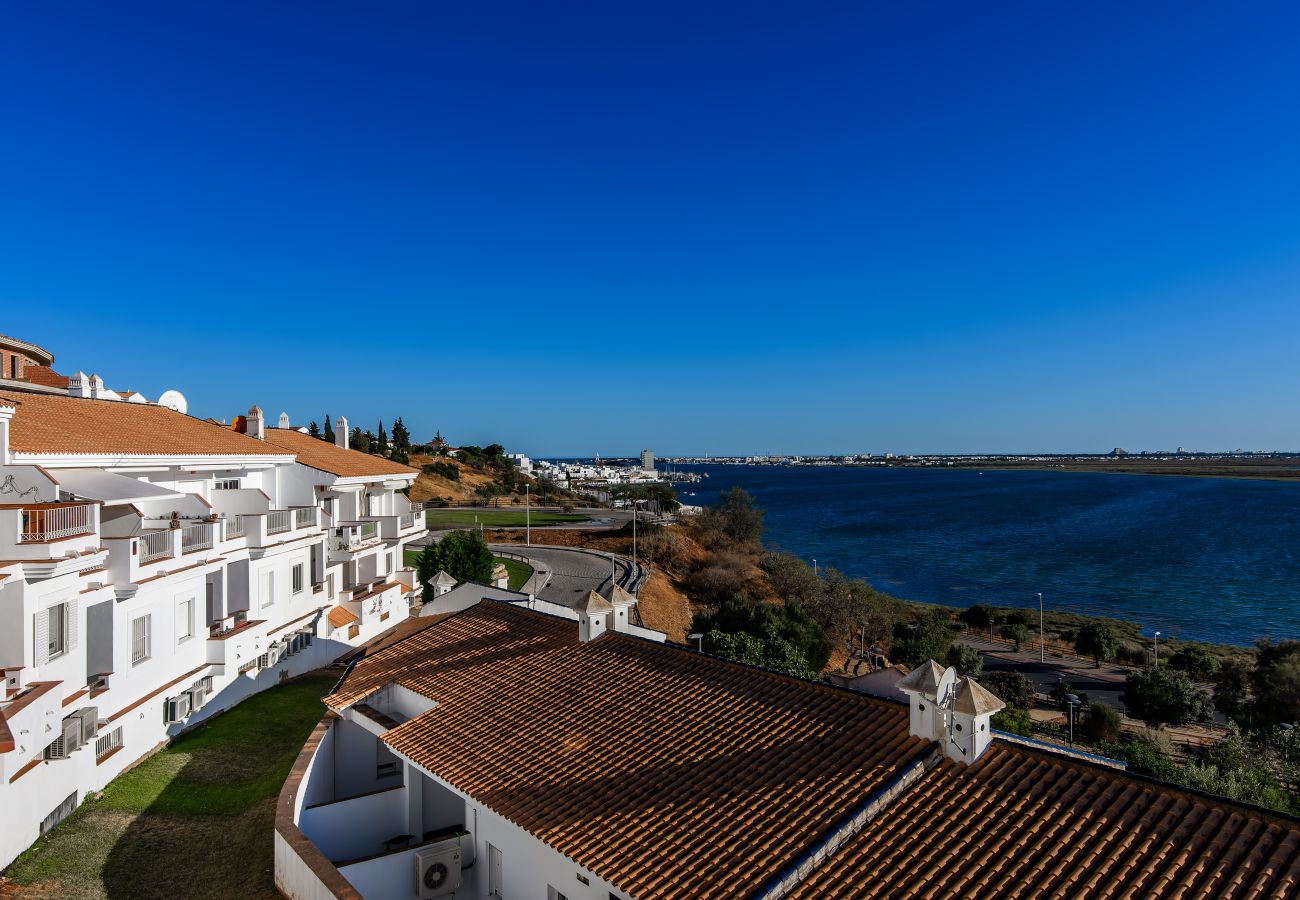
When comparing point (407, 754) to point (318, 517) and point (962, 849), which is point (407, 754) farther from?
point (318, 517)

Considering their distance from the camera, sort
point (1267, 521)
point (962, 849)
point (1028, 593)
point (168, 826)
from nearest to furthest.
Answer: point (962, 849) → point (168, 826) → point (1028, 593) → point (1267, 521)

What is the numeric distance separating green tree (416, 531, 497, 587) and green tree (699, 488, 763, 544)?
45.2 m

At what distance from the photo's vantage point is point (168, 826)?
13602 millimetres

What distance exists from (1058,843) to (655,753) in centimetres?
563

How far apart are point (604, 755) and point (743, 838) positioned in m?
3.16

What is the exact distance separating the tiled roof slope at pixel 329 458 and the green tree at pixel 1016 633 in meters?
47.3

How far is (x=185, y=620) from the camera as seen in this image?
18.8 m

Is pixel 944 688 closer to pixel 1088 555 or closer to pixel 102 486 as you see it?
pixel 102 486

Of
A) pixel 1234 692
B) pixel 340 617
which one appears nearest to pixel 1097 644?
pixel 1234 692

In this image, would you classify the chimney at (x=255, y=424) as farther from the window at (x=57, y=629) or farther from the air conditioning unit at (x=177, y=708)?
the window at (x=57, y=629)

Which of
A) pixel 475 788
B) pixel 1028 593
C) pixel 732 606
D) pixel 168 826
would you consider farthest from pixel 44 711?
pixel 1028 593

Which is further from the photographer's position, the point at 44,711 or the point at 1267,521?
the point at 1267,521

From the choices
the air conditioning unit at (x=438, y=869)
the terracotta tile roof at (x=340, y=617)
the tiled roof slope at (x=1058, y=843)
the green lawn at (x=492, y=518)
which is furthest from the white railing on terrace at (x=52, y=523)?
the green lawn at (x=492, y=518)

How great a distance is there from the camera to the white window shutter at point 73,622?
1362cm
